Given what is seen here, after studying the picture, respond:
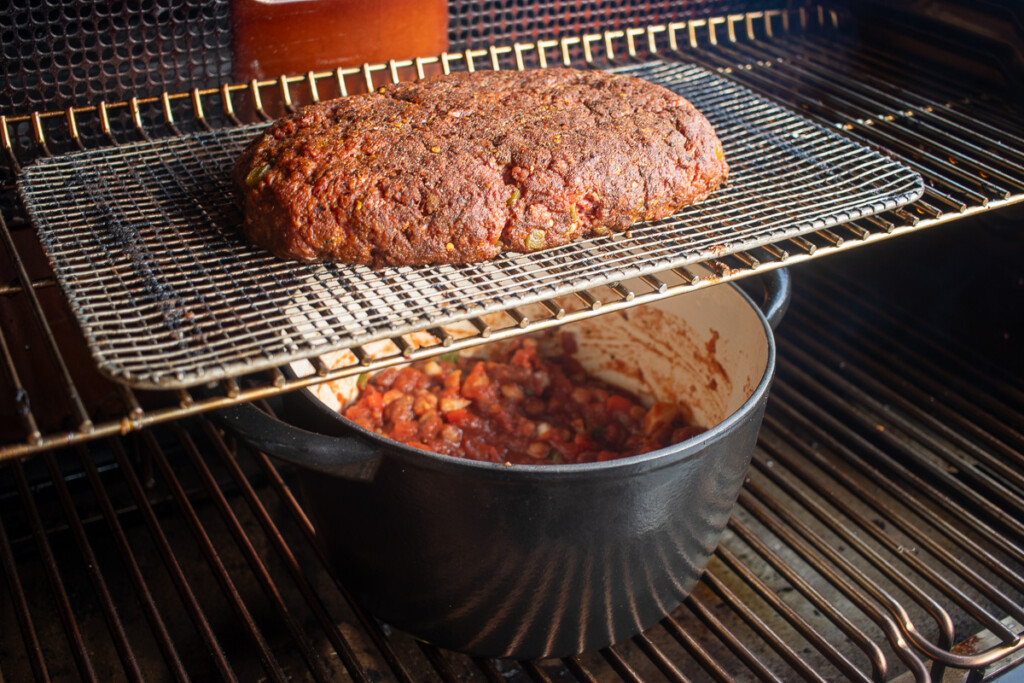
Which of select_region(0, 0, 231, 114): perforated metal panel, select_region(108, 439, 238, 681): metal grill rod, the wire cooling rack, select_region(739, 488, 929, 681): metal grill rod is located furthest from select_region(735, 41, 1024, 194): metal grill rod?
select_region(108, 439, 238, 681): metal grill rod

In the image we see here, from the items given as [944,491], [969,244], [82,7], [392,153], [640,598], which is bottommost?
[944,491]

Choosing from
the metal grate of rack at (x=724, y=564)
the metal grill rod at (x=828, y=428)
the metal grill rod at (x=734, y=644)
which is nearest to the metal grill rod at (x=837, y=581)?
the metal grate of rack at (x=724, y=564)

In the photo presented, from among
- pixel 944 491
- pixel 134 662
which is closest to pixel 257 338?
pixel 134 662

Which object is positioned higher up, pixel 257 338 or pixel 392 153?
pixel 392 153

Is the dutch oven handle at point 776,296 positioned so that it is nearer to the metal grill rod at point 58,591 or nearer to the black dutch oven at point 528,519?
the black dutch oven at point 528,519

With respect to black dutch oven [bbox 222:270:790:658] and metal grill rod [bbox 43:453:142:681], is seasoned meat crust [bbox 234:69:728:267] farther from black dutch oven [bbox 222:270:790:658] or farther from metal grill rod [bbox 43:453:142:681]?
metal grill rod [bbox 43:453:142:681]

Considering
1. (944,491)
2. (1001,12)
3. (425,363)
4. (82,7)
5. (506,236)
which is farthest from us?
(944,491)

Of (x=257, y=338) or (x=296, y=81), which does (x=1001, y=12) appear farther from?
(x=257, y=338)
